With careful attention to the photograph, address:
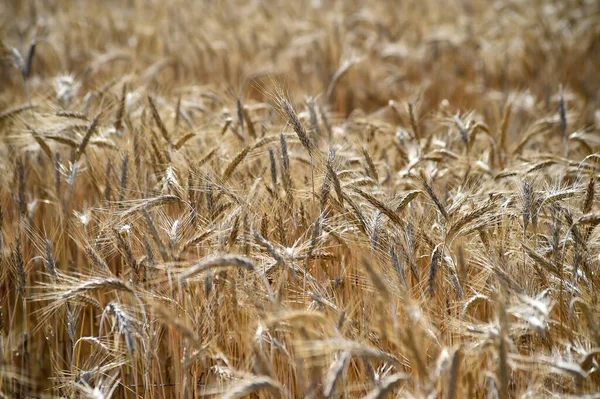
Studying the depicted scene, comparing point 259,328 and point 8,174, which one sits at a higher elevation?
point 8,174

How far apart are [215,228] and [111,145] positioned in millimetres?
980

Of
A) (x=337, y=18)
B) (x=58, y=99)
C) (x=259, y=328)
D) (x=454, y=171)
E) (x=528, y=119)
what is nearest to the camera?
(x=259, y=328)

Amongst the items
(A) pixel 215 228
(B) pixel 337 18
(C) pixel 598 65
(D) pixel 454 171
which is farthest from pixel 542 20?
(A) pixel 215 228

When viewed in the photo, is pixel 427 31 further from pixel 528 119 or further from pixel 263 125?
pixel 263 125

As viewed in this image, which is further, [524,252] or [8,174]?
[8,174]

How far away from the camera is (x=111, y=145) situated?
266cm

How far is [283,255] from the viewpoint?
5.94 ft

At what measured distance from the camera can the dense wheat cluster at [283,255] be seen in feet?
5.35

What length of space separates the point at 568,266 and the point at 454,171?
944 millimetres

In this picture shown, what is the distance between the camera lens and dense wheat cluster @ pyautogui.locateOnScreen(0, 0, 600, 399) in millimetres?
1632

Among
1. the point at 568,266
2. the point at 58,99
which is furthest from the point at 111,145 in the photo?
the point at 568,266

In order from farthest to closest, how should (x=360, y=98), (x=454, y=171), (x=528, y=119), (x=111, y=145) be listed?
(x=360, y=98) → (x=528, y=119) → (x=454, y=171) → (x=111, y=145)

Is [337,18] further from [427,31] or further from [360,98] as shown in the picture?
[360,98]

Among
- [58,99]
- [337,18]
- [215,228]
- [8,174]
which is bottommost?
[215,228]
